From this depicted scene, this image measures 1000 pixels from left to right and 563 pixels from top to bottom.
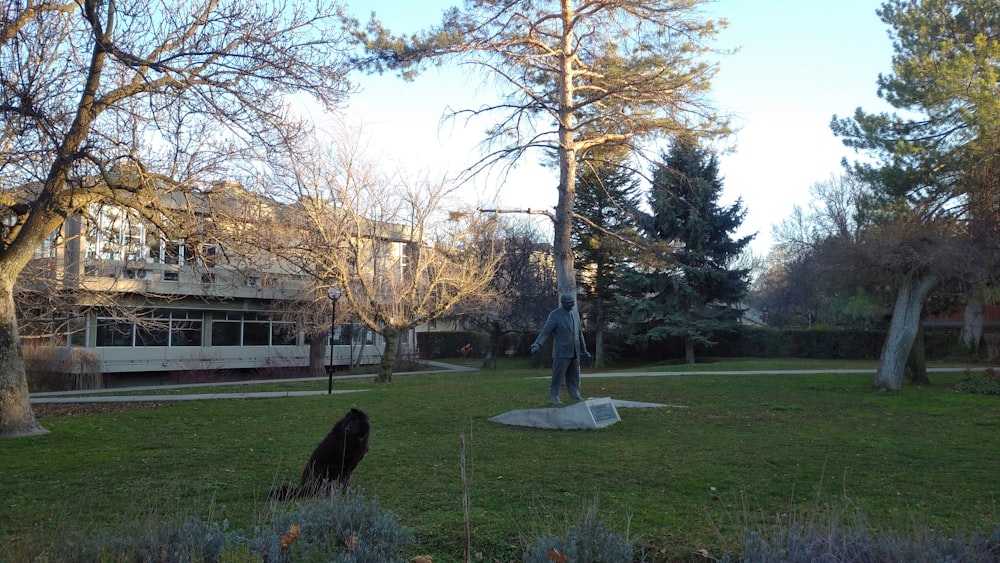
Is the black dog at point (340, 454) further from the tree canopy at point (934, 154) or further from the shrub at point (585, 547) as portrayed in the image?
the tree canopy at point (934, 154)

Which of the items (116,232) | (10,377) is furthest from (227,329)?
(10,377)

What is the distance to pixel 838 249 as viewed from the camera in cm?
1922

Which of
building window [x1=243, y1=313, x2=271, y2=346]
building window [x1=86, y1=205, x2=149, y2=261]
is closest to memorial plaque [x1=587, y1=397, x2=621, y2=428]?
building window [x1=86, y1=205, x2=149, y2=261]

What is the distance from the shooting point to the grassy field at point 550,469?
592cm

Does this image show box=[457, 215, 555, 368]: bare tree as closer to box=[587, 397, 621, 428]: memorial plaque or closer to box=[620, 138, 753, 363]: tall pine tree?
box=[620, 138, 753, 363]: tall pine tree

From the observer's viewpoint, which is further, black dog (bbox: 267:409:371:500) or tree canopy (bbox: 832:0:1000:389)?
tree canopy (bbox: 832:0:1000:389)

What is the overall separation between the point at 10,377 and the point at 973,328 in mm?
39147

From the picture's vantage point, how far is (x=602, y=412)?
521 inches

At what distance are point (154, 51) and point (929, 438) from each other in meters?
13.2

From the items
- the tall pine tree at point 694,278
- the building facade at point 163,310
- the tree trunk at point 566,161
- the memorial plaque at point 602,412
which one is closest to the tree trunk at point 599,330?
the tall pine tree at point 694,278

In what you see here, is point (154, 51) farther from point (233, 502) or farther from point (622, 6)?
point (622, 6)

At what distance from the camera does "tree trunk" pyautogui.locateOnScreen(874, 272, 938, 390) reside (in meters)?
18.9

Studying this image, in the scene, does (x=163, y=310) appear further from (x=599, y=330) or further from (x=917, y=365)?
(x=917, y=365)

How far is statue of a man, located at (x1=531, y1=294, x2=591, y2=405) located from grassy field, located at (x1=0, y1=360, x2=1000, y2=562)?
140cm
